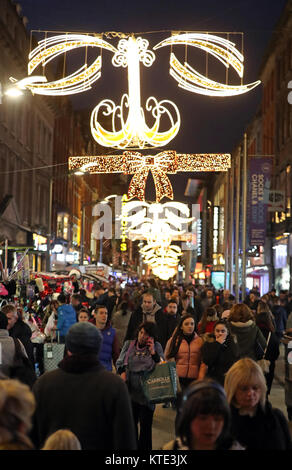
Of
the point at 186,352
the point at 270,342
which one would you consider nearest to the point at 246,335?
the point at 270,342

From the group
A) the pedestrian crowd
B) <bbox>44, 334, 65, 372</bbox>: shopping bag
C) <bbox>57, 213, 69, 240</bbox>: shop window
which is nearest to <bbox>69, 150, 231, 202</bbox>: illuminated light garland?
<bbox>44, 334, 65, 372</bbox>: shopping bag

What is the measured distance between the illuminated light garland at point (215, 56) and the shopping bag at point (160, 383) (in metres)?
9.66

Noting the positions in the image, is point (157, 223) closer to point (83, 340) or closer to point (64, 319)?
point (64, 319)

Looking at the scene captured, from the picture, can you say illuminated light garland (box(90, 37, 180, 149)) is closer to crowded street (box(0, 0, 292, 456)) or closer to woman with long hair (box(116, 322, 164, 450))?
crowded street (box(0, 0, 292, 456))

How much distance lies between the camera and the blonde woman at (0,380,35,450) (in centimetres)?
359

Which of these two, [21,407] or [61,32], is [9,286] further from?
[21,407]

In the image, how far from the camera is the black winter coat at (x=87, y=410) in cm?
465

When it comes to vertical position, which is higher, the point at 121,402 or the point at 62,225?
the point at 62,225

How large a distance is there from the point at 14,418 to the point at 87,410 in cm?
114

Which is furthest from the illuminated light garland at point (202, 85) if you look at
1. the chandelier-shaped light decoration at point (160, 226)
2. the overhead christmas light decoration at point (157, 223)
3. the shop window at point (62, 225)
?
the shop window at point (62, 225)

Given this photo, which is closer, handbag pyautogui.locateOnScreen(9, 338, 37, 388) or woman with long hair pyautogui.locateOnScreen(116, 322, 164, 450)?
handbag pyautogui.locateOnScreen(9, 338, 37, 388)

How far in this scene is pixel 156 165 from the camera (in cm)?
1970

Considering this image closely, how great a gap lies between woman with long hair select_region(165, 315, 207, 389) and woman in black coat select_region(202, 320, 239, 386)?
29 centimetres

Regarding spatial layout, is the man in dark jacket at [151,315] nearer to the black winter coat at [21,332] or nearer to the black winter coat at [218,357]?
the black winter coat at [21,332]
